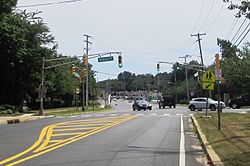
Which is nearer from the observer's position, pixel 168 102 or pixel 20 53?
pixel 20 53

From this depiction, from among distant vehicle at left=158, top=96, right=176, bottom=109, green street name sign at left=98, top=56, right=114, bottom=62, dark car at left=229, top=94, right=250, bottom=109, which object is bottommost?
dark car at left=229, top=94, right=250, bottom=109

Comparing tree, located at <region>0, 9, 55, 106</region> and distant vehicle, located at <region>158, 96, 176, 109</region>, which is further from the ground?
tree, located at <region>0, 9, 55, 106</region>

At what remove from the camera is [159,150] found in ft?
52.4

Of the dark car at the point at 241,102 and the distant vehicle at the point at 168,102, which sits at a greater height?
the distant vehicle at the point at 168,102

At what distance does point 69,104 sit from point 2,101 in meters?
42.4

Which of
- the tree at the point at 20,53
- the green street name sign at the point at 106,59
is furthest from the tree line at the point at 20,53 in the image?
the green street name sign at the point at 106,59

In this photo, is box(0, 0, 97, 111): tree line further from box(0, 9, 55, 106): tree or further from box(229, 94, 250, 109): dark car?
box(229, 94, 250, 109): dark car

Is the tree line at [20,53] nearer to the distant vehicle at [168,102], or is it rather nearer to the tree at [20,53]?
the tree at [20,53]

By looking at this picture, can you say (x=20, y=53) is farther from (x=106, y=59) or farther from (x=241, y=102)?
(x=241, y=102)

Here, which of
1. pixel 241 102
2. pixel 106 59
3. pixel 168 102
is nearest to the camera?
pixel 106 59

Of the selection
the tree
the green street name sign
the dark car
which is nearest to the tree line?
the tree

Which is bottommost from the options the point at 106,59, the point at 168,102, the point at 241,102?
the point at 241,102

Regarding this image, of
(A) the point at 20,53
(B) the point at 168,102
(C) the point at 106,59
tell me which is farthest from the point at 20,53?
(B) the point at 168,102

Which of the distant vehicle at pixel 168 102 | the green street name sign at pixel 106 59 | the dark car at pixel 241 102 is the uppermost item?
the green street name sign at pixel 106 59
